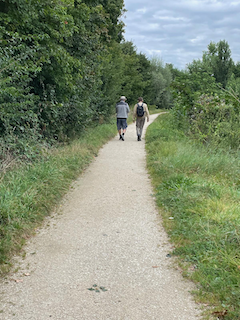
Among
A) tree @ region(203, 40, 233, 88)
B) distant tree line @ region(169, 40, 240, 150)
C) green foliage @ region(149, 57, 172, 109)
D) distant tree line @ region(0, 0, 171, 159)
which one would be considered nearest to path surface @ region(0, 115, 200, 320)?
distant tree line @ region(0, 0, 171, 159)

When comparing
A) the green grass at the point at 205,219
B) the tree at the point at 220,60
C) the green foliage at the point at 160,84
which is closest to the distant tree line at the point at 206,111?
the green grass at the point at 205,219

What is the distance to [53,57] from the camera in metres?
8.79

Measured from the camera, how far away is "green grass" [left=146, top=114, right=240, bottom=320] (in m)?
3.25

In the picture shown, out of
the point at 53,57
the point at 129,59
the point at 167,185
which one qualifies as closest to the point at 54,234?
the point at 167,185

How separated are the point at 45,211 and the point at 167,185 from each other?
8.45 ft

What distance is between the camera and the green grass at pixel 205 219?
325 cm

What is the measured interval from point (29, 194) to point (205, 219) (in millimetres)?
2783

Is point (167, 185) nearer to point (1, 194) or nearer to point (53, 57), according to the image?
point (1, 194)

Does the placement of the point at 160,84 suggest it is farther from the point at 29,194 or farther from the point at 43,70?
the point at 29,194

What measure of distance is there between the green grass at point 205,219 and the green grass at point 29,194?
1.97 metres

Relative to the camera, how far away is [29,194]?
5.27 m

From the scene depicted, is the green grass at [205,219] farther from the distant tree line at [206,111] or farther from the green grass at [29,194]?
the green grass at [29,194]

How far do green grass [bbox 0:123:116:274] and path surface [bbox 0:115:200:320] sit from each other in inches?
8.2

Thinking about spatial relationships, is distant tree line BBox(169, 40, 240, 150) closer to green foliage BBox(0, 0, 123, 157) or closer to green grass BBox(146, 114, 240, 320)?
green grass BBox(146, 114, 240, 320)
